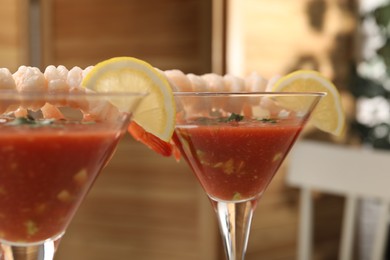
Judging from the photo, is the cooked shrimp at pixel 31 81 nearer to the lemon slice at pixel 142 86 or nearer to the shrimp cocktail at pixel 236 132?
the lemon slice at pixel 142 86

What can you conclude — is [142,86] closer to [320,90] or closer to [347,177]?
[320,90]

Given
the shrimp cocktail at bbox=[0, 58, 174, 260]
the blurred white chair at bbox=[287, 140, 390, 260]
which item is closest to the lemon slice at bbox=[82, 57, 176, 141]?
the shrimp cocktail at bbox=[0, 58, 174, 260]

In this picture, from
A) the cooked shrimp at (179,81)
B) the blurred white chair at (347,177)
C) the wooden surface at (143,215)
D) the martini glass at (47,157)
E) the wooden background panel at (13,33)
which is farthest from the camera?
the wooden surface at (143,215)

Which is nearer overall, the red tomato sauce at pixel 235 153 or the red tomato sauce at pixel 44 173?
the red tomato sauce at pixel 44 173

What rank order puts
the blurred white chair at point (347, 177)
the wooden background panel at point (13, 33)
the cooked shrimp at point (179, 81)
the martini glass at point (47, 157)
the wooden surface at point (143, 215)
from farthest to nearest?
the wooden surface at point (143, 215)
the wooden background panel at point (13, 33)
the blurred white chair at point (347, 177)
the cooked shrimp at point (179, 81)
the martini glass at point (47, 157)

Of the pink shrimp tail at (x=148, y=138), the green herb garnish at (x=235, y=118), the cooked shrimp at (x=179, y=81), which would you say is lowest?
the pink shrimp tail at (x=148, y=138)

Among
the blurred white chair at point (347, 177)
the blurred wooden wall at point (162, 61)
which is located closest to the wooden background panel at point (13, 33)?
the blurred wooden wall at point (162, 61)
